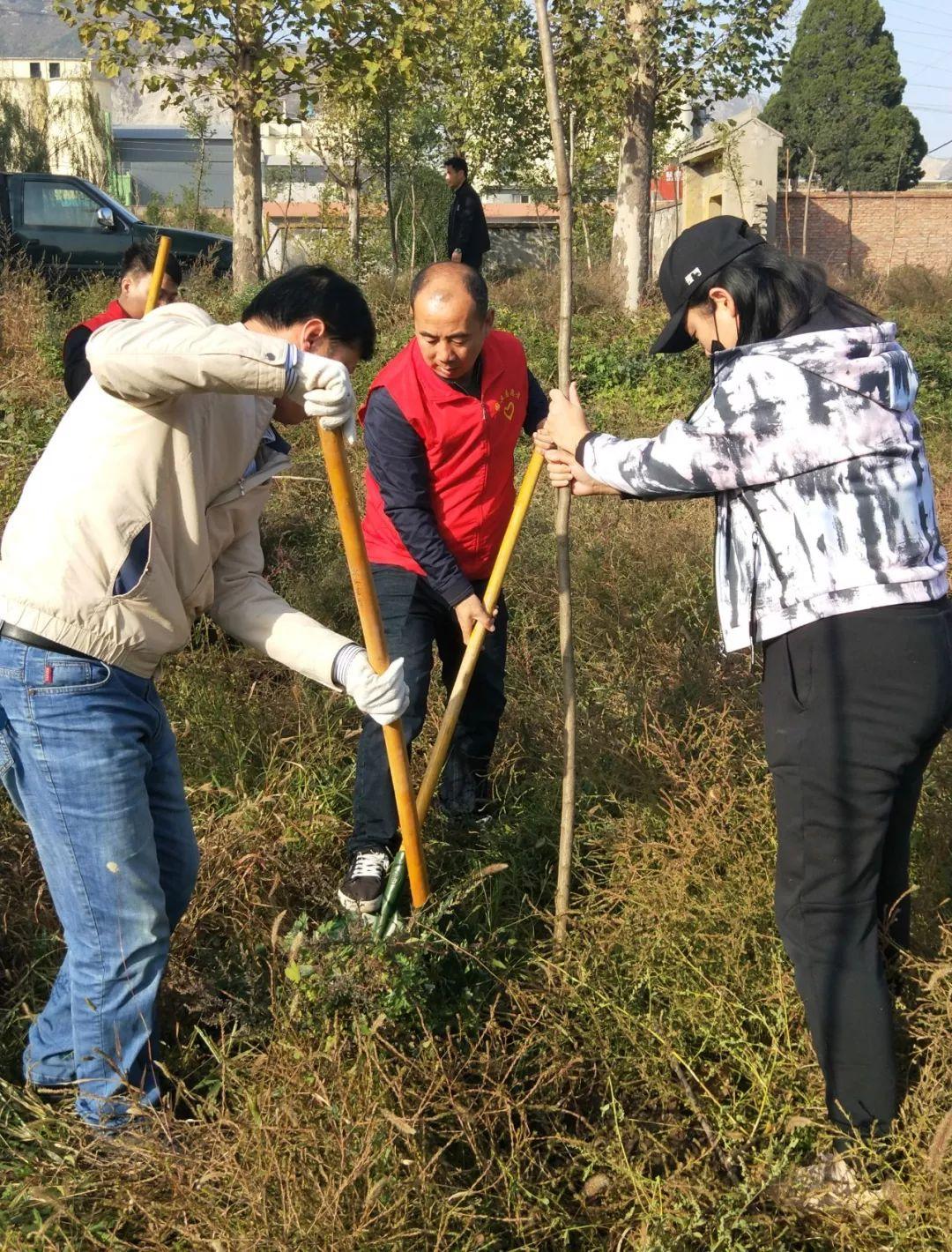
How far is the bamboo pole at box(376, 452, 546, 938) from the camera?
2.57m

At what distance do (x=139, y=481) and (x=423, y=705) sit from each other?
4.43 ft

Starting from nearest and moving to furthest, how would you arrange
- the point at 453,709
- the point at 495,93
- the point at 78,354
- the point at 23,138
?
the point at 453,709
the point at 78,354
the point at 495,93
the point at 23,138

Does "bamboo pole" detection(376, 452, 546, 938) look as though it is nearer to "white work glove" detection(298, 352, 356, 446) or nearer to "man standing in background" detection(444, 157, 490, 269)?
"white work glove" detection(298, 352, 356, 446)

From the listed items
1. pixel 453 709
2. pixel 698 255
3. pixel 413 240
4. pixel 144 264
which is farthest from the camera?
pixel 413 240

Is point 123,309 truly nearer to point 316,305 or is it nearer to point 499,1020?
point 316,305

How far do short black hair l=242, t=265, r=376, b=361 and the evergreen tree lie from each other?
109ft

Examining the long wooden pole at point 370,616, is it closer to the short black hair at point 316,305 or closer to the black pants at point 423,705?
the short black hair at point 316,305

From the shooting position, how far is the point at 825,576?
2061mm

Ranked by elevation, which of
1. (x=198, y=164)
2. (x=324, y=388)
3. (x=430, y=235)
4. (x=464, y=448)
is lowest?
(x=464, y=448)

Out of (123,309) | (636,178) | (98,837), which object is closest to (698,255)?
(98,837)

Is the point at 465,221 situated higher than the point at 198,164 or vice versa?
the point at 198,164

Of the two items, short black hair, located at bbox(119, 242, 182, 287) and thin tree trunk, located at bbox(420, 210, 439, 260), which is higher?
thin tree trunk, located at bbox(420, 210, 439, 260)

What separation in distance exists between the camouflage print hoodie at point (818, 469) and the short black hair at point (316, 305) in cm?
66

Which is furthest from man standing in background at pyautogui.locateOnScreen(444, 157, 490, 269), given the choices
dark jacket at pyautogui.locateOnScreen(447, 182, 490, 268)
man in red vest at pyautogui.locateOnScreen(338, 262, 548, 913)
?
man in red vest at pyautogui.locateOnScreen(338, 262, 548, 913)
